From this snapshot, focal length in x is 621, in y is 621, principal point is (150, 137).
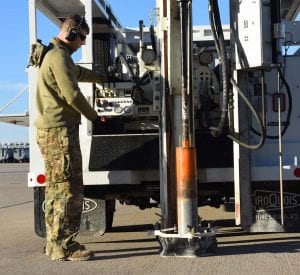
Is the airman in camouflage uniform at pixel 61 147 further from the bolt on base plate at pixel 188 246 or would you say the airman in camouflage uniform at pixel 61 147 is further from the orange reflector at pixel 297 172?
the orange reflector at pixel 297 172

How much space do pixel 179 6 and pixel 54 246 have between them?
2.62m

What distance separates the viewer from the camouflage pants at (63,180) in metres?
5.99

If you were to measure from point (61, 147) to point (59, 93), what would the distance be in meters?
0.52

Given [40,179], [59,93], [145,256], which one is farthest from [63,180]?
[145,256]

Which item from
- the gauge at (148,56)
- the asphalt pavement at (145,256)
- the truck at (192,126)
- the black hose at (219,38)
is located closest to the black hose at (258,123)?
the truck at (192,126)

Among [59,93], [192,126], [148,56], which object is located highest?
[148,56]

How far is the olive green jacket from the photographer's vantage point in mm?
5840

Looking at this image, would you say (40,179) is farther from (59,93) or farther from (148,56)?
(148,56)

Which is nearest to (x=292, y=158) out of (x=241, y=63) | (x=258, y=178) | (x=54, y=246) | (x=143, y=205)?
(x=258, y=178)

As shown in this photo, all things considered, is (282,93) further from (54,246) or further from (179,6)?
(54,246)

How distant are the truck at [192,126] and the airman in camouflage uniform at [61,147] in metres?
0.71

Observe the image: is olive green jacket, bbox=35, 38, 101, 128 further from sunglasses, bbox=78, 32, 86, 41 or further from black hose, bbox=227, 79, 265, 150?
black hose, bbox=227, 79, 265, 150

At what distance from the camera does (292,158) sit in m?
6.75

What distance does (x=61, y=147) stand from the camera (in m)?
6.00
